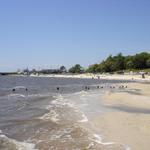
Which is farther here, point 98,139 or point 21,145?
point 98,139

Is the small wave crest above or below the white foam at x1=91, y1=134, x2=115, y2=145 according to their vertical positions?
below

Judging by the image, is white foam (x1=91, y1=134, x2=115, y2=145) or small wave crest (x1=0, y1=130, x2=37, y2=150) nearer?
small wave crest (x1=0, y1=130, x2=37, y2=150)

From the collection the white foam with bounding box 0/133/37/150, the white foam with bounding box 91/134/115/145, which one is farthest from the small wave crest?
the white foam with bounding box 91/134/115/145

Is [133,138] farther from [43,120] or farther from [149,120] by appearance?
[43,120]

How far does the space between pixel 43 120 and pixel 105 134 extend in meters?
7.78

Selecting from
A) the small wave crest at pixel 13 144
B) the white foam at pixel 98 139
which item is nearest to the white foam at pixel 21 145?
the small wave crest at pixel 13 144

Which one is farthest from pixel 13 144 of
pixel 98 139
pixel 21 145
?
pixel 98 139

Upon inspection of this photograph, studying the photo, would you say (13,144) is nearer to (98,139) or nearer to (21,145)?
(21,145)

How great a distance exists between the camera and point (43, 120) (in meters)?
24.9

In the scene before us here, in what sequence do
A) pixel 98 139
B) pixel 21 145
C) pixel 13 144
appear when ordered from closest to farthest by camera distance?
pixel 21 145
pixel 13 144
pixel 98 139

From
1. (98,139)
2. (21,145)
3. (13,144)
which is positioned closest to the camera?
(21,145)

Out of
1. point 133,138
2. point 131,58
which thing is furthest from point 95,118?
point 131,58

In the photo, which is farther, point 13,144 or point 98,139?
point 98,139

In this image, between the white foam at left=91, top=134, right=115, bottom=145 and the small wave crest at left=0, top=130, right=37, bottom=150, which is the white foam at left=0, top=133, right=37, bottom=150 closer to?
the small wave crest at left=0, top=130, right=37, bottom=150
